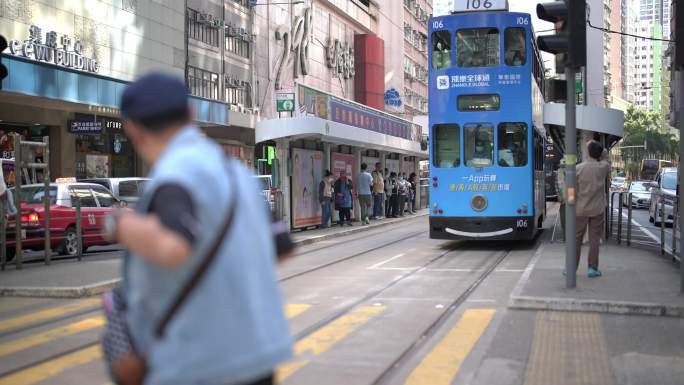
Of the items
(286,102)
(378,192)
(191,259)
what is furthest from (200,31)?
(191,259)

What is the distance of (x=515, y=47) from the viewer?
14711 mm

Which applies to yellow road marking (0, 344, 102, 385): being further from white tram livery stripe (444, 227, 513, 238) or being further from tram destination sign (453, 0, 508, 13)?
tram destination sign (453, 0, 508, 13)

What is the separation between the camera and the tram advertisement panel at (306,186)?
21.5 metres

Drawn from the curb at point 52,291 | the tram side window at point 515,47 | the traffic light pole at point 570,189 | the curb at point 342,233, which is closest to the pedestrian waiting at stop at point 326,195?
the curb at point 342,233

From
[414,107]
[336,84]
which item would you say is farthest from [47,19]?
[414,107]

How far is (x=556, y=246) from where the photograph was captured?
15.0 meters

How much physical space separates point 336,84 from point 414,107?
86.2 feet

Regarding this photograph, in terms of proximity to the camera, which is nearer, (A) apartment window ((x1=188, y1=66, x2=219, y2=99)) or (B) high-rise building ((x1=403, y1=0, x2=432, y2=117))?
(A) apartment window ((x1=188, y1=66, x2=219, y2=99))

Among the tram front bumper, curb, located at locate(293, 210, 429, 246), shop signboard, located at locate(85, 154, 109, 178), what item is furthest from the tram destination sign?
shop signboard, located at locate(85, 154, 109, 178)

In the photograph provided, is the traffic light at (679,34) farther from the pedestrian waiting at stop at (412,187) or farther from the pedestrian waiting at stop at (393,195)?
the pedestrian waiting at stop at (412,187)

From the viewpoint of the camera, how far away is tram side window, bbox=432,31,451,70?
15.0 meters

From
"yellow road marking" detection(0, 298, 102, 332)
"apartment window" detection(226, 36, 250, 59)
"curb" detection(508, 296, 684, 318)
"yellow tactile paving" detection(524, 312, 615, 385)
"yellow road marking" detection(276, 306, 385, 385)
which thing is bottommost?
"yellow road marking" detection(0, 298, 102, 332)

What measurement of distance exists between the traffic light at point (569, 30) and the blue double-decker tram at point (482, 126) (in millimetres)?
5924

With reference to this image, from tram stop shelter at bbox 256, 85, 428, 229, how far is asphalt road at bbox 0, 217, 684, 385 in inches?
363
